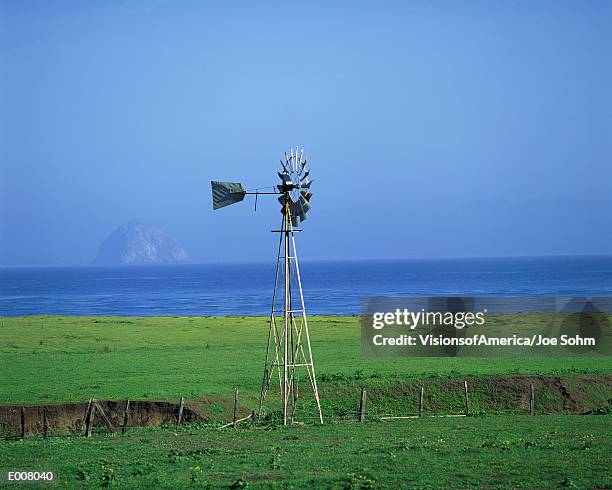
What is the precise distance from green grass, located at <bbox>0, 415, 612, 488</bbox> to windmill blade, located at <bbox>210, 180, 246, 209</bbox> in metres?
8.65

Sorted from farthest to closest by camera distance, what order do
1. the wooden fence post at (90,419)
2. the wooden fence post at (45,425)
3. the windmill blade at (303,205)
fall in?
the windmill blade at (303,205) < the wooden fence post at (90,419) < the wooden fence post at (45,425)

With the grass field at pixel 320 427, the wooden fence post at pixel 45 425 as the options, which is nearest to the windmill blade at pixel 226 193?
the grass field at pixel 320 427

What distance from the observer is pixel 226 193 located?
114 feet

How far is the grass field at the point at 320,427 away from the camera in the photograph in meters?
22.8

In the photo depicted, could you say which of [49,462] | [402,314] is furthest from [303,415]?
[402,314]

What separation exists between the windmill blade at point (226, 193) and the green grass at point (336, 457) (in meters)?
8.65

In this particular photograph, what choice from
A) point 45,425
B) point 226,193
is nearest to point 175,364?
point 226,193

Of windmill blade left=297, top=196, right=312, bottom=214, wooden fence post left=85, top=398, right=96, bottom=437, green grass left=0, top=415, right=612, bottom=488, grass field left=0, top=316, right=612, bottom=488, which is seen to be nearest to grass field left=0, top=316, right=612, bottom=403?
grass field left=0, top=316, right=612, bottom=488

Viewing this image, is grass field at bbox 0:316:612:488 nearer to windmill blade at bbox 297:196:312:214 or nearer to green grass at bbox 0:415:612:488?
green grass at bbox 0:415:612:488

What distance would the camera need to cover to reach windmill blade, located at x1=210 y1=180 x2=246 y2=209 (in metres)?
34.6

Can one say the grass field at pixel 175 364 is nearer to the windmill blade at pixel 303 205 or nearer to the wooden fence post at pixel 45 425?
the wooden fence post at pixel 45 425

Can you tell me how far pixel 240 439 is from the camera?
29594mm

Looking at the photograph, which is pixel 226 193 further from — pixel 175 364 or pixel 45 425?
pixel 175 364

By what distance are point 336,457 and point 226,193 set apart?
13009 millimetres
